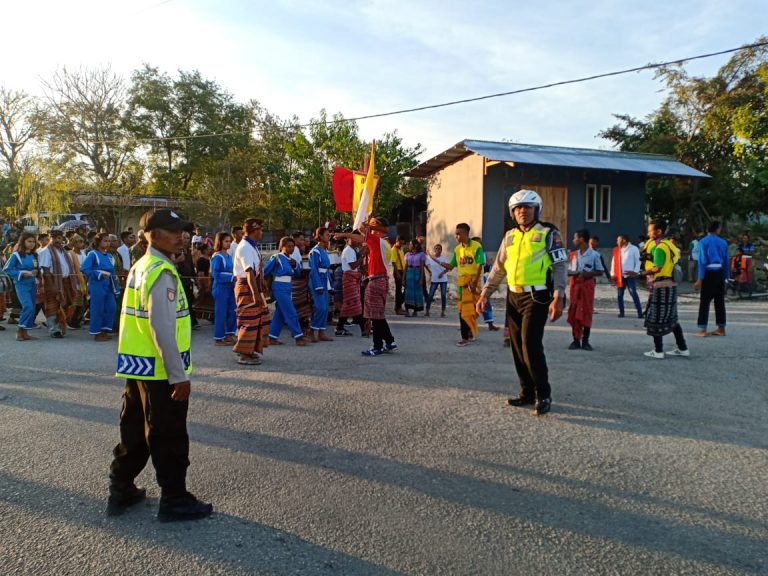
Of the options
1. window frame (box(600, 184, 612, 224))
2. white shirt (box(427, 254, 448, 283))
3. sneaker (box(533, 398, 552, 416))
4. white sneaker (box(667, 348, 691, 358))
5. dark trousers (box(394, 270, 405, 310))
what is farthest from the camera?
window frame (box(600, 184, 612, 224))

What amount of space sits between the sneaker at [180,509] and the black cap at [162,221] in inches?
58.7

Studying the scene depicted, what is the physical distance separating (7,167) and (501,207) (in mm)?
28074

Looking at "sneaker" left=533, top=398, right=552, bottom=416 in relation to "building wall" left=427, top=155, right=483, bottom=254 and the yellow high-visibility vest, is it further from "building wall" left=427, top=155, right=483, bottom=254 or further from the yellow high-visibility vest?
"building wall" left=427, top=155, right=483, bottom=254

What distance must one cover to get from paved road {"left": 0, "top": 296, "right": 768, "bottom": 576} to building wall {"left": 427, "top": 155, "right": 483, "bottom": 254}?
12.1m

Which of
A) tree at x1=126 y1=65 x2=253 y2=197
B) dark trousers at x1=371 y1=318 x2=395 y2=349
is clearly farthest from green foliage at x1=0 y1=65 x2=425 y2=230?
dark trousers at x1=371 y1=318 x2=395 y2=349

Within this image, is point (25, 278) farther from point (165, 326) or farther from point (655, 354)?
point (655, 354)

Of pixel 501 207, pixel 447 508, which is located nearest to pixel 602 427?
pixel 447 508

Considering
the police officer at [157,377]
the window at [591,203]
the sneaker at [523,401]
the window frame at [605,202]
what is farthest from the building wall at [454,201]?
the police officer at [157,377]

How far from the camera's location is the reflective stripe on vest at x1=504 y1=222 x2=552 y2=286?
4.96 meters

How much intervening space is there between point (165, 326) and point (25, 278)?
767 centimetres

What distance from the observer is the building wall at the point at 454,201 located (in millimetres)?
18172

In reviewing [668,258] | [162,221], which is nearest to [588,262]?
[668,258]

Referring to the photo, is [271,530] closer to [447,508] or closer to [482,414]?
[447,508]

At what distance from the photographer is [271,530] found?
2953mm
